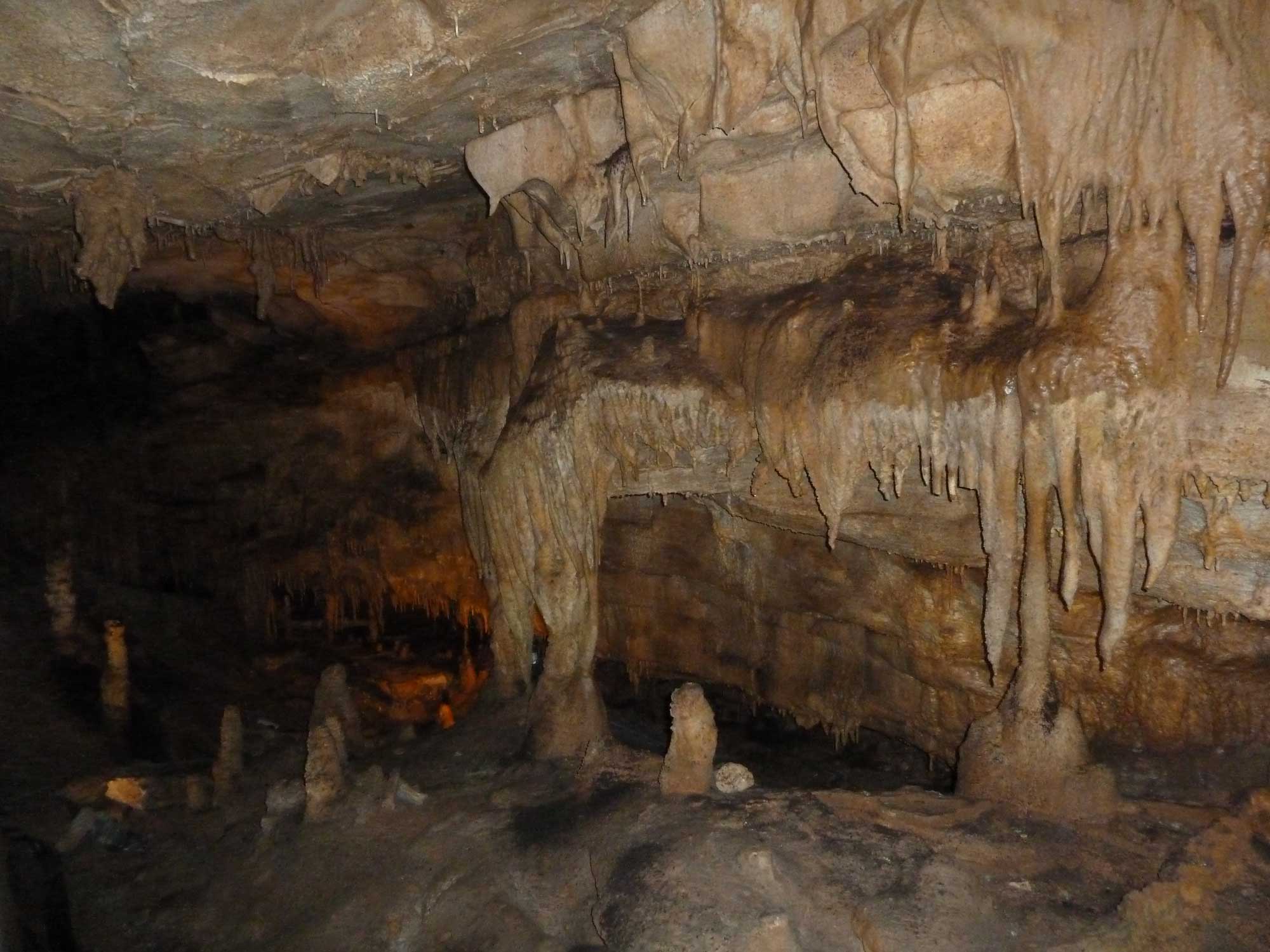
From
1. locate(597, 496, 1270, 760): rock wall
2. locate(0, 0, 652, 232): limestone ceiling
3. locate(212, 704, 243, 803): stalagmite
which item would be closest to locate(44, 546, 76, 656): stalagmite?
locate(212, 704, 243, 803): stalagmite

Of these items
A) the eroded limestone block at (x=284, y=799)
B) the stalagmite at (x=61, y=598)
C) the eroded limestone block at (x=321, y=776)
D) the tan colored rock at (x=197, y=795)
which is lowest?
the tan colored rock at (x=197, y=795)

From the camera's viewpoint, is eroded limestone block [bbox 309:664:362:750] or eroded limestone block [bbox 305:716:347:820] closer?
eroded limestone block [bbox 305:716:347:820]

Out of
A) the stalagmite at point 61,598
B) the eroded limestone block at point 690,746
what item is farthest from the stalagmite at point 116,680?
the eroded limestone block at point 690,746

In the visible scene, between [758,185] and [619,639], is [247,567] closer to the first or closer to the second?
[619,639]

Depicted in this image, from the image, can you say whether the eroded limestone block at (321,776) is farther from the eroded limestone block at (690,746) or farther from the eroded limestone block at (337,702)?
the eroded limestone block at (690,746)

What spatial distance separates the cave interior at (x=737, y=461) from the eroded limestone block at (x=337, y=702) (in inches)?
3.8

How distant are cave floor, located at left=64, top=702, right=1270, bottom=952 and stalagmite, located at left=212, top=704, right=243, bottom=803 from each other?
53cm

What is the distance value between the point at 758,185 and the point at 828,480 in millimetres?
2484

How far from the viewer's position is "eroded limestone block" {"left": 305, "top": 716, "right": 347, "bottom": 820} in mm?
7816

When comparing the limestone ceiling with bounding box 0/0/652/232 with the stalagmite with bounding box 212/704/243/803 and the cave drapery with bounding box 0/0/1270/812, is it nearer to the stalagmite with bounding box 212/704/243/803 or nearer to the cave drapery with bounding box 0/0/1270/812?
the cave drapery with bounding box 0/0/1270/812

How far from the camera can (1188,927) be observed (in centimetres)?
548

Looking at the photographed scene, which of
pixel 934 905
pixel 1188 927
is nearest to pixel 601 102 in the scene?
pixel 934 905

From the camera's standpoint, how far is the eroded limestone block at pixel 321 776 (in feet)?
25.6

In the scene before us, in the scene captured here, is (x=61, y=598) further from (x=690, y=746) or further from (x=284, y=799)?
(x=690, y=746)
